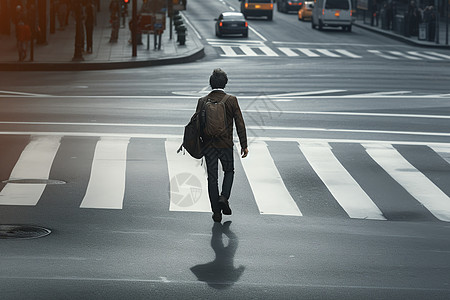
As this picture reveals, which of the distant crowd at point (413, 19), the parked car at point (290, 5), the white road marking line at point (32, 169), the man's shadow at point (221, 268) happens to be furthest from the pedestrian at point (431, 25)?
the man's shadow at point (221, 268)

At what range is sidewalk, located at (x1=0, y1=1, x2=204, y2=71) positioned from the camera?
109ft

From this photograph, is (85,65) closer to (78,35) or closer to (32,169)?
(78,35)

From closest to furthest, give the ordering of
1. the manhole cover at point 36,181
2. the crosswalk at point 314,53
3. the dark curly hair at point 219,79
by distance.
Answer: the dark curly hair at point 219,79 < the manhole cover at point 36,181 < the crosswalk at point 314,53

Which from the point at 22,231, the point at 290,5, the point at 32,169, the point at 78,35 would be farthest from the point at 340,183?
the point at 290,5

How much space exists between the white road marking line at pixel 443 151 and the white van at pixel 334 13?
4146 cm

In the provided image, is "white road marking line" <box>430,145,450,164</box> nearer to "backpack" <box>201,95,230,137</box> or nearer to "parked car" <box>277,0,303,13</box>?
"backpack" <box>201,95,230,137</box>

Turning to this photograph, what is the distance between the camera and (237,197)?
41.1 feet

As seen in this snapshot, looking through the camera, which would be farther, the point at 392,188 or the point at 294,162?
the point at 294,162

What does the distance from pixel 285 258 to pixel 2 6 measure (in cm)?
3989

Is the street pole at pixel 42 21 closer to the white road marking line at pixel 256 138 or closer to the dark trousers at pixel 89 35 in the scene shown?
the dark trousers at pixel 89 35

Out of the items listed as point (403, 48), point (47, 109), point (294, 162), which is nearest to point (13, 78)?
point (47, 109)

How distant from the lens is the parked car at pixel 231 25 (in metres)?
54.1

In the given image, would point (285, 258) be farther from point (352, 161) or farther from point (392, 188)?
point (352, 161)

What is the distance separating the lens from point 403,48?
48.6 metres
